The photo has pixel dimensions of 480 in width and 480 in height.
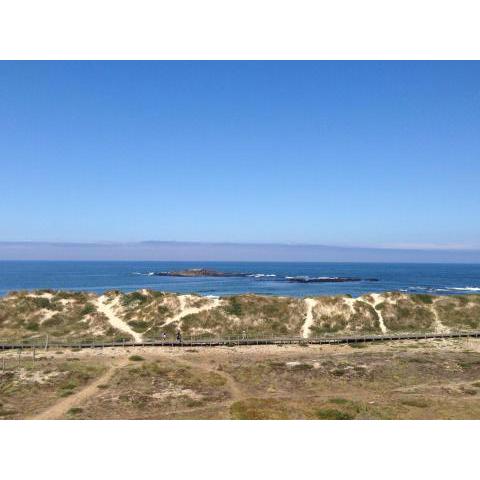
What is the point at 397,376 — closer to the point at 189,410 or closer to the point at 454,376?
the point at 454,376

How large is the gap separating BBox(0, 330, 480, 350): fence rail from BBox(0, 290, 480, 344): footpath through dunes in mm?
2409

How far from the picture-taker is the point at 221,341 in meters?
57.7

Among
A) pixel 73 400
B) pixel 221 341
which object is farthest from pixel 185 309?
pixel 73 400

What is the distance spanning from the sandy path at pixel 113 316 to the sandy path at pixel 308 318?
25.9 meters

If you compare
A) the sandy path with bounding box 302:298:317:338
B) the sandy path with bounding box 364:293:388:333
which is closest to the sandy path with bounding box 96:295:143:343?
the sandy path with bounding box 302:298:317:338

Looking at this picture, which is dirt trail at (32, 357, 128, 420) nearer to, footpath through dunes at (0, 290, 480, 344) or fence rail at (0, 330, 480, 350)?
fence rail at (0, 330, 480, 350)

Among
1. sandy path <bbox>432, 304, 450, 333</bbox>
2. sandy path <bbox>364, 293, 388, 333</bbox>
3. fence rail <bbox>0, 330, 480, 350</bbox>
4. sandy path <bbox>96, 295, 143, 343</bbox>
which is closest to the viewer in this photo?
fence rail <bbox>0, 330, 480, 350</bbox>

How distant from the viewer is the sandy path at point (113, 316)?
6344 cm

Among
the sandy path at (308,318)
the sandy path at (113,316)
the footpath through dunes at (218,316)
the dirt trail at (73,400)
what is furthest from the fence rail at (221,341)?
the dirt trail at (73,400)

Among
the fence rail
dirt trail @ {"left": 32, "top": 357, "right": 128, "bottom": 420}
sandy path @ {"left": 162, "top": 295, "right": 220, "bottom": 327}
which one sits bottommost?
the fence rail

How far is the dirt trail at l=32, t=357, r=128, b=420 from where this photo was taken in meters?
30.8

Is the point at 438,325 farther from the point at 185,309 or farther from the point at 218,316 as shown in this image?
the point at 185,309

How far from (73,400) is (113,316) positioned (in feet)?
123
